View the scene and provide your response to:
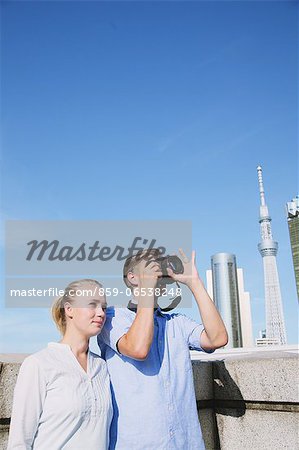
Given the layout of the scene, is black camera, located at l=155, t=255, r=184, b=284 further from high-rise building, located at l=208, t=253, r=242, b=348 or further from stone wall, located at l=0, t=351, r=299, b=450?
high-rise building, located at l=208, t=253, r=242, b=348

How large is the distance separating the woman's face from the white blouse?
30 centimetres

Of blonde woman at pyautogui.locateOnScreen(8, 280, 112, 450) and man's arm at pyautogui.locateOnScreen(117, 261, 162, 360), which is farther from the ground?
man's arm at pyautogui.locateOnScreen(117, 261, 162, 360)

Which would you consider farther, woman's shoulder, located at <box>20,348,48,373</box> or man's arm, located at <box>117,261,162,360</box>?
man's arm, located at <box>117,261,162,360</box>

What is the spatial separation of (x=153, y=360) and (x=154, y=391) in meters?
0.19

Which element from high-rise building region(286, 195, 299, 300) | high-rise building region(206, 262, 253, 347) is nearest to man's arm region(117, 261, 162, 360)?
high-rise building region(286, 195, 299, 300)

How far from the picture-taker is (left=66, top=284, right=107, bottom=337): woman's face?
2.70 m

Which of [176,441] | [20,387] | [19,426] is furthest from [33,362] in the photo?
[176,441]

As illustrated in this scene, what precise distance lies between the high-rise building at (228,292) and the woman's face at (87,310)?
159m

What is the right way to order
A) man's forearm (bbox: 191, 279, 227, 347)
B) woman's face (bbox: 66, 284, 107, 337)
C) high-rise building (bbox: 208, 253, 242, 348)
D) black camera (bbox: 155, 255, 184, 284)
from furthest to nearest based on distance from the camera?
high-rise building (bbox: 208, 253, 242, 348) < black camera (bbox: 155, 255, 184, 284) < man's forearm (bbox: 191, 279, 227, 347) < woman's face (bbox: 66, 284, 107, 337)

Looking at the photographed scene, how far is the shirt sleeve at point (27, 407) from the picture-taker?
2.28m

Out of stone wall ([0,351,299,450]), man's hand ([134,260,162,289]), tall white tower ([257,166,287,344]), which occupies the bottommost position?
stone wall ([0,351,299,450])

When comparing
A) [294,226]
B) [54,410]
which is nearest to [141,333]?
[54,410]

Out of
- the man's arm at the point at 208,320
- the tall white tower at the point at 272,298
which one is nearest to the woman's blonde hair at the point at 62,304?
the man's arm at the point at 208,320

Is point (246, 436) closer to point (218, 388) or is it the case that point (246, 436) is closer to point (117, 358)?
point (218, 388)
